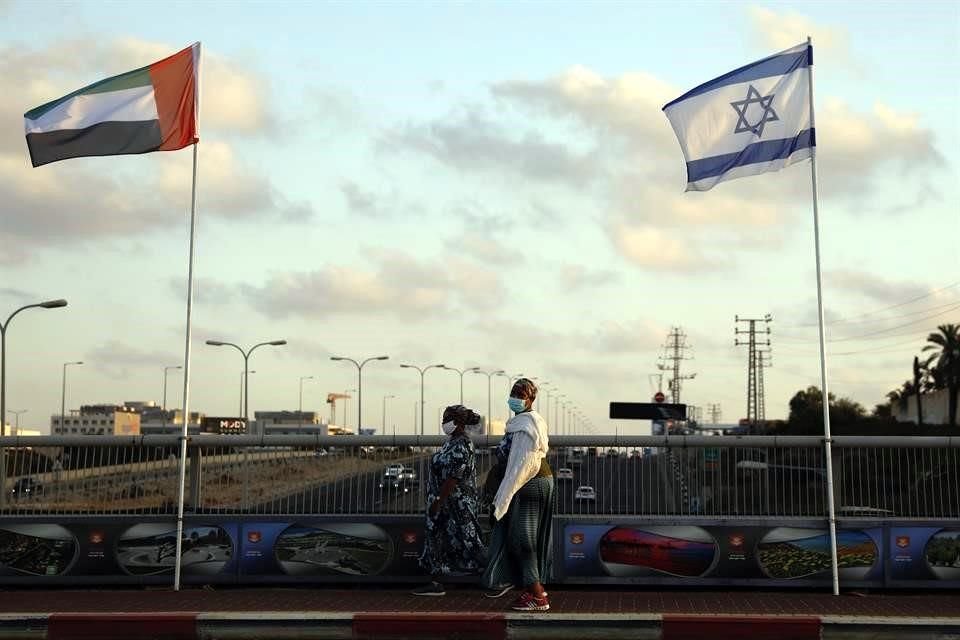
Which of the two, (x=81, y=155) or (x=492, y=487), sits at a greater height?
(x=81, y=155)

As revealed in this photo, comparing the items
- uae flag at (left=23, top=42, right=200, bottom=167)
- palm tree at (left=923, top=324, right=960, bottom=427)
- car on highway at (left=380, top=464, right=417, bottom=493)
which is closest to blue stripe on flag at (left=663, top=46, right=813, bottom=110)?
car on highway at (left=380, top=464, right=417, bottom=493)

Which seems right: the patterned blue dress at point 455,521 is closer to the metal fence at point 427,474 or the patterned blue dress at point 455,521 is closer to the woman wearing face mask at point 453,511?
the woman wearing face mask at point 453,511

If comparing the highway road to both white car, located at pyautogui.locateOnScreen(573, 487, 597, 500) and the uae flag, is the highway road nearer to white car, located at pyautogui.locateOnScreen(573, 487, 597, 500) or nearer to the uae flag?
white car, located at pyautogui.locateOnScreen(573, 487, 597, 500)

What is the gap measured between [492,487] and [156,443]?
383 cm

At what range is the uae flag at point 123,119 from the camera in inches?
465

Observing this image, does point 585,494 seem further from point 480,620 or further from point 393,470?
point 480,620

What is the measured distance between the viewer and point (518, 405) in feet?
31.7

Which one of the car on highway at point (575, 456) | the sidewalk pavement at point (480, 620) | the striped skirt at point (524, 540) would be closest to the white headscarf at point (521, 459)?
the striped skirt at point (524, 540)

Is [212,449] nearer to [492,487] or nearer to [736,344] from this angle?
[492,487]

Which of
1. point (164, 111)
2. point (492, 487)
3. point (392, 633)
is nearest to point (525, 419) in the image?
point (492, 487)

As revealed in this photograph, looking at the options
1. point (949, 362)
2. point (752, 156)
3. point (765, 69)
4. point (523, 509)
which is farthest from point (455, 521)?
point (949, 362)

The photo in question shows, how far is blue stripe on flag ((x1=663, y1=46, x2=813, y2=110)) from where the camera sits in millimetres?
11195

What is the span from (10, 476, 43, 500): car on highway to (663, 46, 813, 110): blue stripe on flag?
7.77 metres

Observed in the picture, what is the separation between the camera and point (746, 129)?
11211 mm
